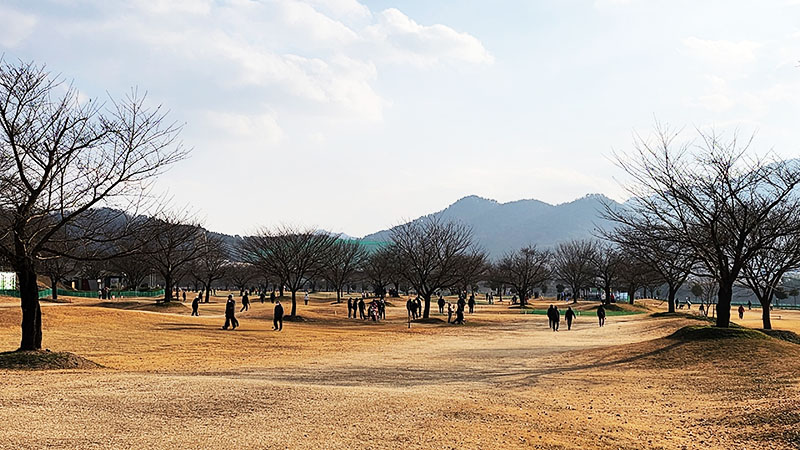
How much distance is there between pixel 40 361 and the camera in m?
16.5

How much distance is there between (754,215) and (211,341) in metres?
21.0

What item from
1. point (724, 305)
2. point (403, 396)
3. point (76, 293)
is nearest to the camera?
point (403, 396)

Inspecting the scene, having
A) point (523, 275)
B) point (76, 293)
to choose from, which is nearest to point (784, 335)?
point (523, 275)

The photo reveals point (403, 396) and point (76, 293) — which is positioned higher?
point (403, 396)

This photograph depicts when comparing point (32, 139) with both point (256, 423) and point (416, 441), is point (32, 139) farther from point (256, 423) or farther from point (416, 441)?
point (416, 441)

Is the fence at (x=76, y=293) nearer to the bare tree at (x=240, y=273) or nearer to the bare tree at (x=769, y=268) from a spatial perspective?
the bare tree at (x=240, y=273)

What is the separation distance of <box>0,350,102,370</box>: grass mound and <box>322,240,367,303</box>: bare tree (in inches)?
1530

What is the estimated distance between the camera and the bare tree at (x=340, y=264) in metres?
71.7

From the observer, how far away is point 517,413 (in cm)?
1166

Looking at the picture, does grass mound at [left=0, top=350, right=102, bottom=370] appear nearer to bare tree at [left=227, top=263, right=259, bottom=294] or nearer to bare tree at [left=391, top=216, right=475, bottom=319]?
bare tree at [left=391, top=216, right=475, bottom=319]

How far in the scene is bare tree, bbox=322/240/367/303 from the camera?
235ft

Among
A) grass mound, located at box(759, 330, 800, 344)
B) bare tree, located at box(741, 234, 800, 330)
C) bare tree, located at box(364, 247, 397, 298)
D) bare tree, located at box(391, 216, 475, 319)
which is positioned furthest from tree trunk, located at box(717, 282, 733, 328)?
bare tree, located at box(364, 247, 397, 298)

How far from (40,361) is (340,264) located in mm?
70656

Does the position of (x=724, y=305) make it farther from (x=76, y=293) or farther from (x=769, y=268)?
(x=76, y=293)
